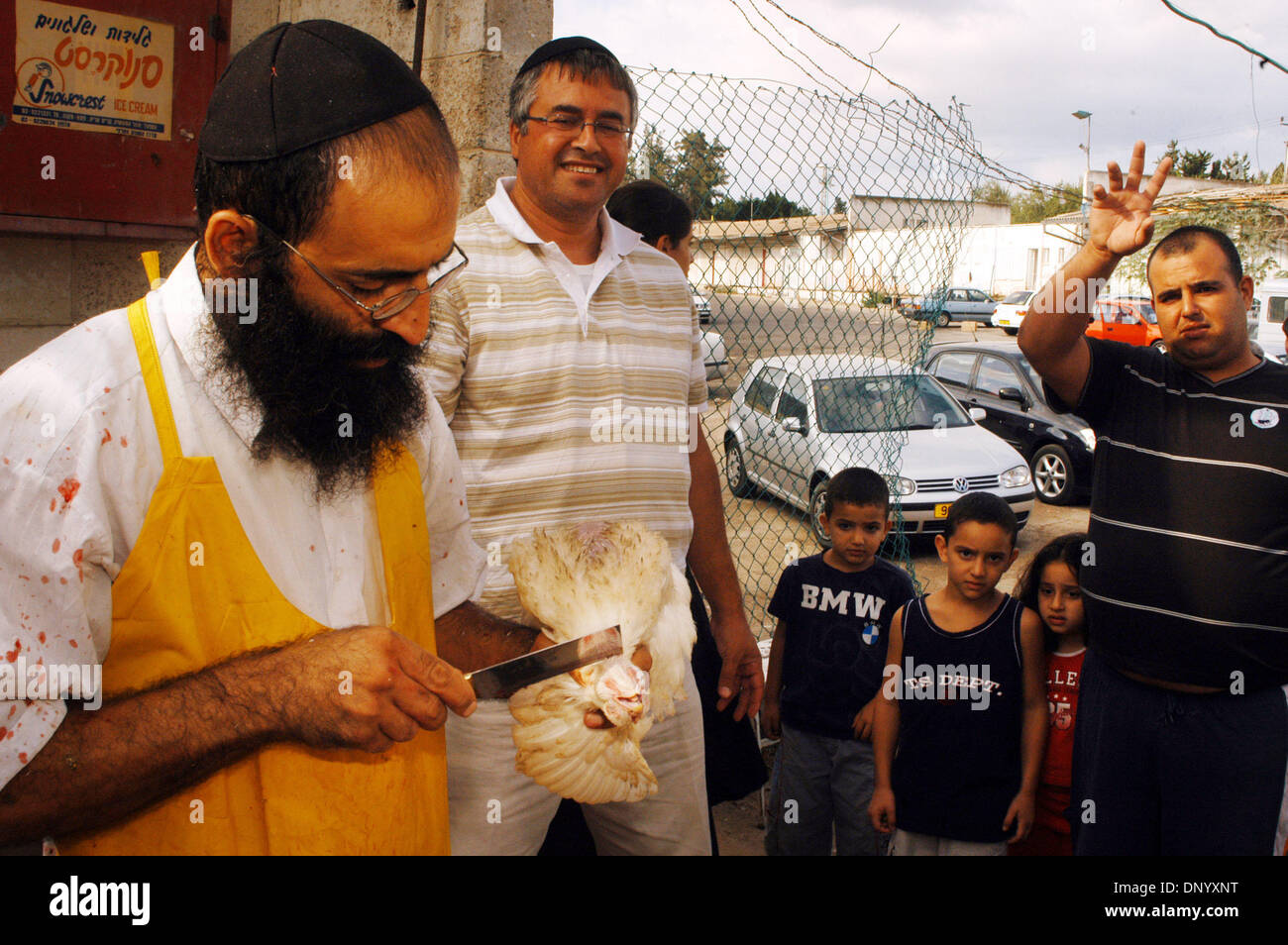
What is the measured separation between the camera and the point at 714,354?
871 cm

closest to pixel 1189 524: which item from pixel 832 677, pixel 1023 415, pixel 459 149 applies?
pixel 832 677

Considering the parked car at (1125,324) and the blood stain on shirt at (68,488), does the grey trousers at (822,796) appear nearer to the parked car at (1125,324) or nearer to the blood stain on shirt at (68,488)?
the blood stain on shirt at (68,488)

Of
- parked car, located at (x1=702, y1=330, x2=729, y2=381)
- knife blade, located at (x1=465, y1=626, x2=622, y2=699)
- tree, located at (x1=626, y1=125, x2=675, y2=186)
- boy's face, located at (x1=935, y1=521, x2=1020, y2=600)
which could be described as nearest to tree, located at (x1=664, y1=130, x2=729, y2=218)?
tree, located at (x1=626, y1=125, x2=675, y2=186)

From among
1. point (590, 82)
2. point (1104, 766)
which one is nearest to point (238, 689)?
point (590, 82)

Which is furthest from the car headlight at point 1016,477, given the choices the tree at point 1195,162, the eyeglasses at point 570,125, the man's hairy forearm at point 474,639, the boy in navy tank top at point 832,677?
the tree at point 1195,162

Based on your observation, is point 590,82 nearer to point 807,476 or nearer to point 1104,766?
point 1104,766

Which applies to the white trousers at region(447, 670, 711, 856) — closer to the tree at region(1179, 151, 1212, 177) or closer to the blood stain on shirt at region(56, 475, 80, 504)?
the blood stain on shirt at region(56, 475, 80, 504)

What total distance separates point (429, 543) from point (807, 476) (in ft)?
21.4

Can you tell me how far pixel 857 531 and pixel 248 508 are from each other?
263 centimetres

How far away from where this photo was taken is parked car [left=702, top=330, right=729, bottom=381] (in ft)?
28.1

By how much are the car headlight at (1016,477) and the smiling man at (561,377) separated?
6764 millimetres

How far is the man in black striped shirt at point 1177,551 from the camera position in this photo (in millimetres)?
2498

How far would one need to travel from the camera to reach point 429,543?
1.74 metres

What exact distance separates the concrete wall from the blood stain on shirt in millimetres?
2550
